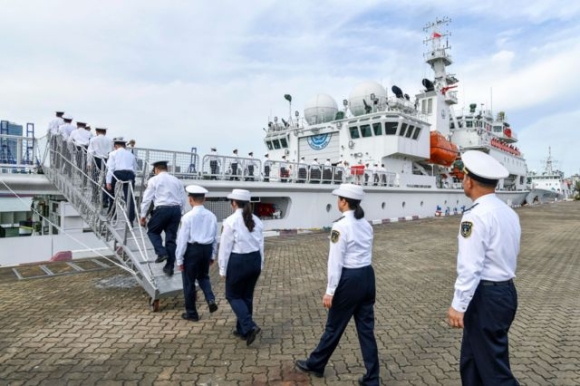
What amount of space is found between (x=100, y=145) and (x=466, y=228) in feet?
25.7

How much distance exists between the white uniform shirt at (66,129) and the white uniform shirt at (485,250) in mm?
9798

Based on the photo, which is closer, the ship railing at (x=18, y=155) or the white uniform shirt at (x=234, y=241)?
the white uniform shirt at (x=234, y=241)

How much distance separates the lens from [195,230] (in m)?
4.57

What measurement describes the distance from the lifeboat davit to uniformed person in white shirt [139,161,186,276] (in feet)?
67.6

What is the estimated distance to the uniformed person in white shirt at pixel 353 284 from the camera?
3.09m

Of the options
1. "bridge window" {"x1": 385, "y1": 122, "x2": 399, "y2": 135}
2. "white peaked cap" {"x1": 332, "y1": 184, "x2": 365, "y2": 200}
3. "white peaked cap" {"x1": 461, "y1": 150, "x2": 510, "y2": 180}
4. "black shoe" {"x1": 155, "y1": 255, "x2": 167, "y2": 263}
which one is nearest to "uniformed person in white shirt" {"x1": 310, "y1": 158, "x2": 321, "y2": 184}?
"bridge window" {"x1": 385, "y1": 122, "x2": 399, "y2": 135}

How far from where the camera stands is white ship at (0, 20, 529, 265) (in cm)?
904

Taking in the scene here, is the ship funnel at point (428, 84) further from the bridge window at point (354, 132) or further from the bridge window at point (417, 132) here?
the bridge window at point (354, 132)

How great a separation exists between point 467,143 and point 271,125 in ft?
51.1

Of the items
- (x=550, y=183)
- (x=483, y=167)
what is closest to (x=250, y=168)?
(x=483, y=167)

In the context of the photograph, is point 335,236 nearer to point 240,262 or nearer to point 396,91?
point 240,262

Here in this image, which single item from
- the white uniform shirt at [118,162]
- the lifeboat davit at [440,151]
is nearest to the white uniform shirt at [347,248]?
the white uniform shirt at [118,162]

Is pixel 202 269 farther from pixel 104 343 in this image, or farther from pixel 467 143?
pixel 467 143

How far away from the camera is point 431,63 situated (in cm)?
3105
